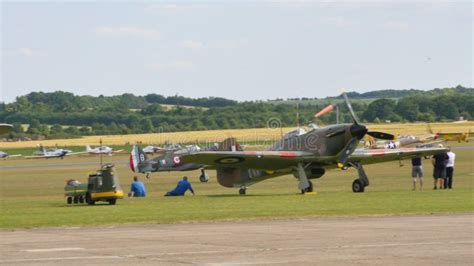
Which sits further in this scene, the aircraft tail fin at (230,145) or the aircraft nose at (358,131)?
the aircraft tail fin at (230,145)

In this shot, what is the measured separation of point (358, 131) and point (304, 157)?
7.04ft

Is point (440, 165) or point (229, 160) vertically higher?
point (229, 160)

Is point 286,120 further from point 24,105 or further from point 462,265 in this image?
point 462,265

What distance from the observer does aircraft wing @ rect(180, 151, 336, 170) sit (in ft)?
116

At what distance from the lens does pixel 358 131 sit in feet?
118

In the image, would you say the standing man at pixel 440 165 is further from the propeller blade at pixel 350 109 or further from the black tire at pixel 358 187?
the propeller blade at pixel 350 109

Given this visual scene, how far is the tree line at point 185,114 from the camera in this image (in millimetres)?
122500

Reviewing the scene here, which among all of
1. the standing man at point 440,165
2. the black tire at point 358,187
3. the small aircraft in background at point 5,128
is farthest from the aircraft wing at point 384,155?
the small aircraft in background at point 5,128

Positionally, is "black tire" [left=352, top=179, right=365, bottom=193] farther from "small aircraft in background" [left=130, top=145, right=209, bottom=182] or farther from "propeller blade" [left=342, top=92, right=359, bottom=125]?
"small aircraft in background" [left=130, top=145, right=209, bottom=182]

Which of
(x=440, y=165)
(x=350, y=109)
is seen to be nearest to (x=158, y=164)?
(x=350, y=109)

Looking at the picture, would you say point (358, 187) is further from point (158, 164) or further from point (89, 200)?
point (158, 164)

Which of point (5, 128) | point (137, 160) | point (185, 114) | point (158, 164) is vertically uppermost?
point (185, 114)

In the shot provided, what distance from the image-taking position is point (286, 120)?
4520 inches

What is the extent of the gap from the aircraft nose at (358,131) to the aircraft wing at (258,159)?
1.32m
